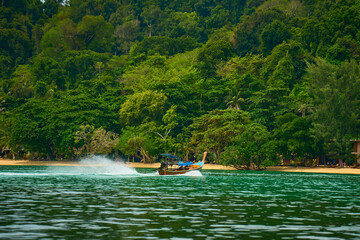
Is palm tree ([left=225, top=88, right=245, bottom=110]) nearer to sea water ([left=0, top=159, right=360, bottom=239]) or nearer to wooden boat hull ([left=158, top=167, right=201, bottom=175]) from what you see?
wooden boat hull ([left=158, top=167, right=201, bottom=175])

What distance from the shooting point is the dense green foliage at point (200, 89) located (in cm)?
7619

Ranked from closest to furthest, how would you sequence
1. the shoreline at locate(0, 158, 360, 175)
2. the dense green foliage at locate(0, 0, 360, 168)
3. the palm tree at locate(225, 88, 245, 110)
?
the shoreline at locate(0, 158, 360, 175) < the dense green foliage at locate(0, 0, 360, 168) < the palm tree at locate(225, 88, 245, 110)

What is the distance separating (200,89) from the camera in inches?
3856

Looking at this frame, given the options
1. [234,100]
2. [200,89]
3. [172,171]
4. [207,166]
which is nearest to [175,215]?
[172,171]

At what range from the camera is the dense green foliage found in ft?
250

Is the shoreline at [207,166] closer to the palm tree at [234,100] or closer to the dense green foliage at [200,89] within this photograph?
the dense green foliage at [200,89]

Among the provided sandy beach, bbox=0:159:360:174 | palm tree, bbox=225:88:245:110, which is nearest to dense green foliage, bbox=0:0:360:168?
palm tree, bbox=225:88:245:110

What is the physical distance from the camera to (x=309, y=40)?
110m

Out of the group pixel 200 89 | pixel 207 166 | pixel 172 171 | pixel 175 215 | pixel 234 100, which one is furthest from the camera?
pixel 200 89

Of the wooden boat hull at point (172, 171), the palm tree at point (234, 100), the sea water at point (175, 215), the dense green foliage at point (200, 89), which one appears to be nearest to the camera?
the sea water at point (175, 215)

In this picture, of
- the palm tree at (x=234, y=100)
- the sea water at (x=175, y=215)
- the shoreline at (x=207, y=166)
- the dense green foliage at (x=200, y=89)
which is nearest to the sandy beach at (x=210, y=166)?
the shoreline at (x=207, y=166)

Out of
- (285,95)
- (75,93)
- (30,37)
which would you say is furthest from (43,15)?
(285,95)

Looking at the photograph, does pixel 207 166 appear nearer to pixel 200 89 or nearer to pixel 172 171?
pixel 200 89

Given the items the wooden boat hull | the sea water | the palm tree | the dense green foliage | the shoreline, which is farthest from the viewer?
the palm tree
